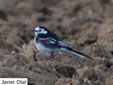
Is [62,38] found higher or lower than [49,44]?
lower

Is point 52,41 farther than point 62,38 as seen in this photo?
No

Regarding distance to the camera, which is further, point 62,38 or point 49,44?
point 62,38

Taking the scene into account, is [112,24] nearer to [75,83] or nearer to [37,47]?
[37,47]

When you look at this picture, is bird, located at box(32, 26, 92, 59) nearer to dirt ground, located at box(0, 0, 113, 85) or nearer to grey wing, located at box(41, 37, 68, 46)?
grey wing, located at box(41, 37, 68, 46)

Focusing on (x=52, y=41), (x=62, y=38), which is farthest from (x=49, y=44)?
(x=62, y=38)

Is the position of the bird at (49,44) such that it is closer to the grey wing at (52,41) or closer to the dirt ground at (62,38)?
the grey wing at (52,41)

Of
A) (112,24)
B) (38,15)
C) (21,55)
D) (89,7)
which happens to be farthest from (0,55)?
(89,7)

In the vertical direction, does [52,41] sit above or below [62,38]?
above

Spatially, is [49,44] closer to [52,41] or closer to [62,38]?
[52,41]

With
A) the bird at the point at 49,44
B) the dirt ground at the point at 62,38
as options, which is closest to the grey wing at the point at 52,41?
the bird at the point at 49,44
